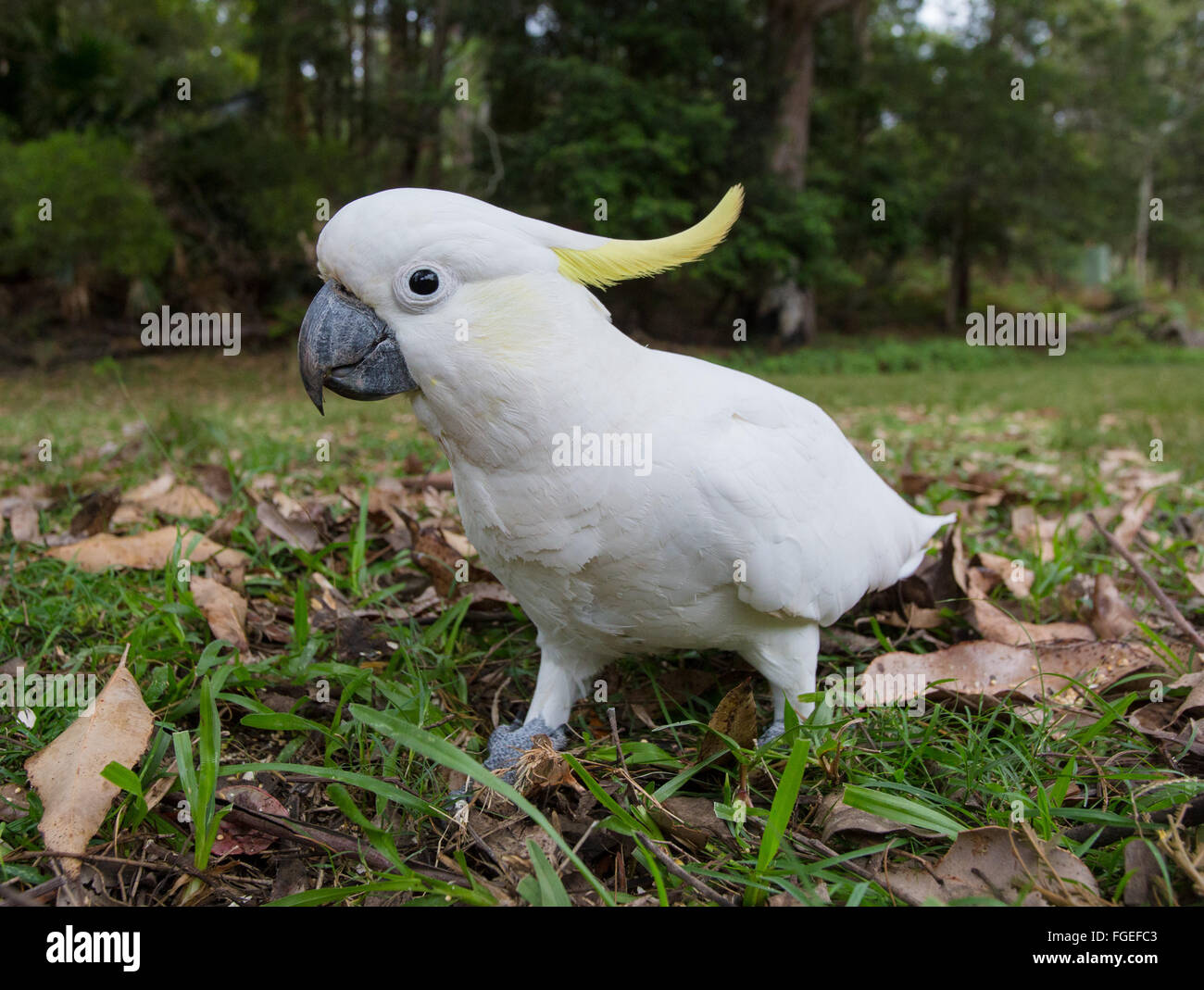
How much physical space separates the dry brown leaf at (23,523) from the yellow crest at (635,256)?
1971 mm

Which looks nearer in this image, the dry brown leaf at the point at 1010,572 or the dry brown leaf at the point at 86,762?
the dry brown leaf at the point at 86,762

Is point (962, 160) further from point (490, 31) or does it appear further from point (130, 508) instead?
→ point (130, 508)

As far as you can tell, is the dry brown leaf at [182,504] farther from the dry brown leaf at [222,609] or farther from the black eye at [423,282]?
the black eye at [423,282]

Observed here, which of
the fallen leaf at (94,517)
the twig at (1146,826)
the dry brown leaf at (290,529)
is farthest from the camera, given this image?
the fallen leaf at (94,517)

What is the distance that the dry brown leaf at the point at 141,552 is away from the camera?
92.4 inches

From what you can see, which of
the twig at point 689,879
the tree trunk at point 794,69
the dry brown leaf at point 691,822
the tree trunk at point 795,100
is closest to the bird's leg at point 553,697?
the dry brown leaf at point 691,822

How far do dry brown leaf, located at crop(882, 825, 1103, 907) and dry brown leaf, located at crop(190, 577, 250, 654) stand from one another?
1515 millimetres

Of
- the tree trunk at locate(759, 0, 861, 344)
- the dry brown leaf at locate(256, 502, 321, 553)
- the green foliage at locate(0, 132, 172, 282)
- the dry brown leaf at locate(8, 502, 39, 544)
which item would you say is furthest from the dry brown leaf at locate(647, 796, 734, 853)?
the tree trunk at locate(759, 0, 861, 344)

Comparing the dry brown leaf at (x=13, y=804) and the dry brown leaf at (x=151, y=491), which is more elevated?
Answer: the dry brown leaf at (x=151, y=491)

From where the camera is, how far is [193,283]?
1016 cm

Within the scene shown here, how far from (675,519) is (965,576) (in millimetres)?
1214

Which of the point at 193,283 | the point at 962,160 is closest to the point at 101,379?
the point at 193,283

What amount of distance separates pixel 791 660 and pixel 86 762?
4.36 feet
